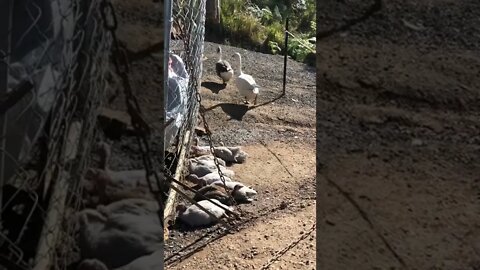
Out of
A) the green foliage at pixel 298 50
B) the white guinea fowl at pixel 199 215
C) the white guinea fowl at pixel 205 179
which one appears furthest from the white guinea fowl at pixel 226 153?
the green foliage at pixel 298 50

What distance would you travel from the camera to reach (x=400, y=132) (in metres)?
1.66

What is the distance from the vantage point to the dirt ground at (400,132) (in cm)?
160

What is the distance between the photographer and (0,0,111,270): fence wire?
1.67 metres

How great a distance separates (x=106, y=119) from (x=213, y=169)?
2898 millimetres

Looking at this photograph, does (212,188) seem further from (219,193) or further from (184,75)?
(184,75)

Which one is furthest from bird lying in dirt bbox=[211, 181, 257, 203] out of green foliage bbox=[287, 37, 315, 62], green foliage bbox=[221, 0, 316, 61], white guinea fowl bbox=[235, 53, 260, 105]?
green foliage bbox=[287, 37, 315, 62]

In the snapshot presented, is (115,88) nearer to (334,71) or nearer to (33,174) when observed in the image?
(33,174)

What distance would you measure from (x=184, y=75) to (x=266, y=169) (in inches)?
50.0

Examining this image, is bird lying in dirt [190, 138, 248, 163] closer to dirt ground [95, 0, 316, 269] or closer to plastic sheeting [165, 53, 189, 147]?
dirt ground [95, 0, 316, 269]

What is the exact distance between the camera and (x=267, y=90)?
7113 millimetres

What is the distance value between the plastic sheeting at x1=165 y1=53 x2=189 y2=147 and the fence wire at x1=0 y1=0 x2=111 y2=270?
1872 millimetres

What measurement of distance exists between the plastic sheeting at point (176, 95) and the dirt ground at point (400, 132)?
6.60 ft

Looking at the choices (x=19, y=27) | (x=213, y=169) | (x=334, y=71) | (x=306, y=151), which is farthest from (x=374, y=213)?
(x=306, y=151)

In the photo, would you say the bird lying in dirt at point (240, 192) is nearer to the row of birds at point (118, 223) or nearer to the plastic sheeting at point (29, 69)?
the row of birds at point (118, 223)
